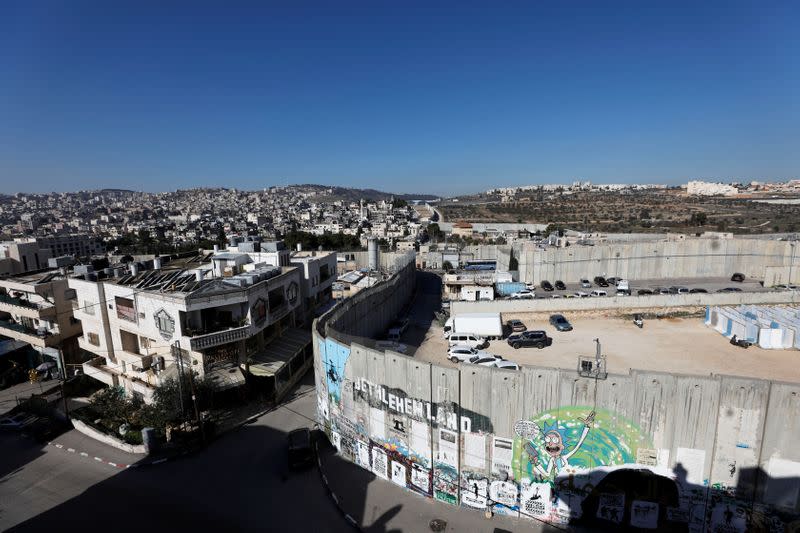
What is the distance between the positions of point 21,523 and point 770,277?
2109 inches

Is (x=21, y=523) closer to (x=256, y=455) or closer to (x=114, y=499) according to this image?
(x=114, y=499)

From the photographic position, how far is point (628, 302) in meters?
30.3

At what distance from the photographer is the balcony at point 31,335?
23.9m

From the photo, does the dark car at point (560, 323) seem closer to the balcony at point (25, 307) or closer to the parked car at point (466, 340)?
the parked car at point (466, 340)

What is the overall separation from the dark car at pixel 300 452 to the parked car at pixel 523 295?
2296 cm

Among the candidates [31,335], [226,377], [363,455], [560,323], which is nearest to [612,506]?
[363,455]

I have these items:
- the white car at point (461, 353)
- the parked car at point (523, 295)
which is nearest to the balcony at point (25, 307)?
the white car at point (461, 353)

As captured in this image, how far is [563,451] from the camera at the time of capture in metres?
9.98

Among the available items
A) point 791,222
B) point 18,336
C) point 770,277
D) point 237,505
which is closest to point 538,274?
point 770,277

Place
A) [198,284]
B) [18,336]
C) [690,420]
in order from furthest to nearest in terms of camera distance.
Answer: [18,336], [198,284], [690,420]

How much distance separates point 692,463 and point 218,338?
17182 millimetres

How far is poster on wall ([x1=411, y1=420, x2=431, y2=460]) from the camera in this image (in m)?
11.4

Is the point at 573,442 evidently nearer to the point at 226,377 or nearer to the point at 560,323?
the point at 226,377

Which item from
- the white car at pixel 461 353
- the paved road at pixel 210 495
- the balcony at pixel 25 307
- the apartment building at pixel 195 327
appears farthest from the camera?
the balcony at pixel 25 307
